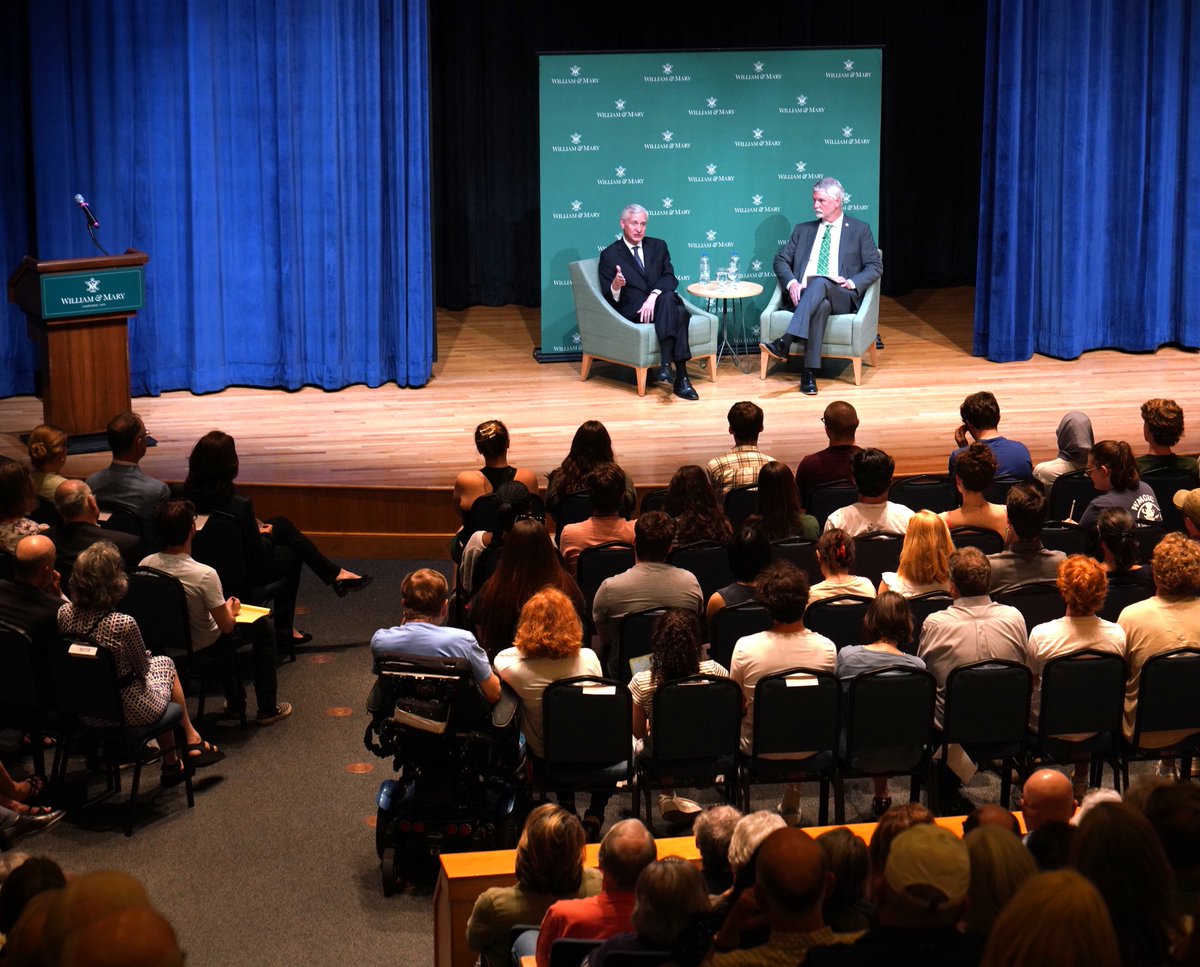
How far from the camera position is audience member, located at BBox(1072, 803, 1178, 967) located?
8.84 ft

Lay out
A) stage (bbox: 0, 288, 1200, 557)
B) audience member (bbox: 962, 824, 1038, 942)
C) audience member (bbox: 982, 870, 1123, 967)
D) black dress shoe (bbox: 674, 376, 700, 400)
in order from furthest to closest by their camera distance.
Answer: black dress shoe (bbox: 674, 376, 700, 400), stage (bbox: 0, 288, 1200, 557), audience member (bbox: 962, 824, 1038, 942), audience member (bbox: 982, 870, 1123, 967)

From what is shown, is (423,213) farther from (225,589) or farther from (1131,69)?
(1131,69)

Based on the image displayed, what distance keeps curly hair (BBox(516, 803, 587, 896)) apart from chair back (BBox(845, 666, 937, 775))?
1406 mm

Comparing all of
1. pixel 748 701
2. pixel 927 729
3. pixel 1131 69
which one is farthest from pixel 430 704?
pixel 1131 69

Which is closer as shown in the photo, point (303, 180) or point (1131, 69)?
point (303, 180)

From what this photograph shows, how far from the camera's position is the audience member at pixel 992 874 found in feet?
9.78

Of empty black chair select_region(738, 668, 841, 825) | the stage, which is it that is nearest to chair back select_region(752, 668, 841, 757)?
empty black chair select_region(738, 668, 841, 825)

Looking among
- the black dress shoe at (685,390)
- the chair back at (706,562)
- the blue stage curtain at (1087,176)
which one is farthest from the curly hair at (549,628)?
the blue stage curtain at (1087,176)

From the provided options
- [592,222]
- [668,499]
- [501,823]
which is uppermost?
[592,222]

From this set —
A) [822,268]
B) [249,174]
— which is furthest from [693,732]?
[249,174]

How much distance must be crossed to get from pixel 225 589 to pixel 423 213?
173 inches

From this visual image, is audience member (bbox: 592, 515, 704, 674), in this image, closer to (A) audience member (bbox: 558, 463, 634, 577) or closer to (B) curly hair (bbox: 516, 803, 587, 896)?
(A) audience member (bbox: 558, 463, 634, 577)

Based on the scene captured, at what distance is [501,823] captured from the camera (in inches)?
193

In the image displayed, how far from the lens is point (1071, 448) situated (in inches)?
278
